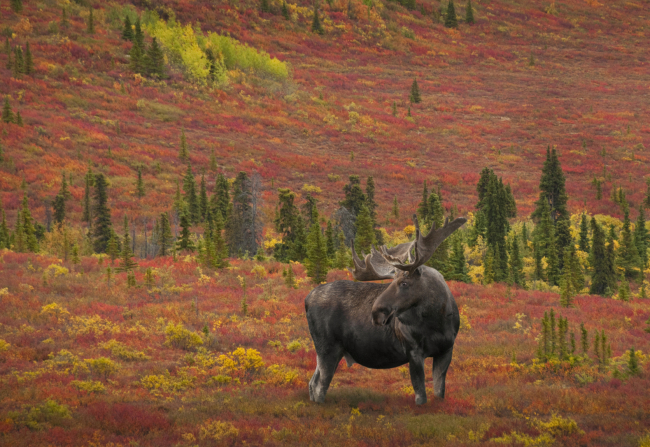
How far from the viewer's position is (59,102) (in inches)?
2248

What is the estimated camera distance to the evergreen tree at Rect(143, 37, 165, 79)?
71.4 meters

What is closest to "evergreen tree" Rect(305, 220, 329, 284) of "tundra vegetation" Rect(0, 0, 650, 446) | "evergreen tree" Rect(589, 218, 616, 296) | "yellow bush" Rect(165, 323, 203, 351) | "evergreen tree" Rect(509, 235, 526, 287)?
"tundra vegetation" Rect(0, 0, 650, 446)

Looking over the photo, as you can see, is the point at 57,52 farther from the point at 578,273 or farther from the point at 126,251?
the point at 578,273

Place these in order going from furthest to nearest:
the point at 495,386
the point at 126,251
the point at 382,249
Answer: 1. the point at 126,251
2. the point at 495,386
3. the point at 382,249

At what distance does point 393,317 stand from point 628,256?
90.7 ft

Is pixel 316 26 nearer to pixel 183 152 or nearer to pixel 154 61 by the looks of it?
pixel 154 61

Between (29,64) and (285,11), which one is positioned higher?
(285,11)

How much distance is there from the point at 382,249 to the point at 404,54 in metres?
104

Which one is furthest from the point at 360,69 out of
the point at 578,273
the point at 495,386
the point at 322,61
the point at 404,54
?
the point at 495,386

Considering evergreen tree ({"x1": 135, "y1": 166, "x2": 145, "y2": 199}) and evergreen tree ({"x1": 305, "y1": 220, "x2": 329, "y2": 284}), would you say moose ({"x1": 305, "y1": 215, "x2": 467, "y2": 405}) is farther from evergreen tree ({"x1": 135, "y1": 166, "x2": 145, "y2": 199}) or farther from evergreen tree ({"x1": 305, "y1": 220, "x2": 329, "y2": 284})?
evergreen tree ({"x1": 135, "y1": 166, "x2": 145, "y2": 199})

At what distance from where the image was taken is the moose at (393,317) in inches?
304

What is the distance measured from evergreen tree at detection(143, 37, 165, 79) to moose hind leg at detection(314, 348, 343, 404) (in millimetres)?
71107

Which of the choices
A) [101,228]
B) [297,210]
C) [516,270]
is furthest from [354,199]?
[101,228]

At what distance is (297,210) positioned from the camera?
2827 centimetres
